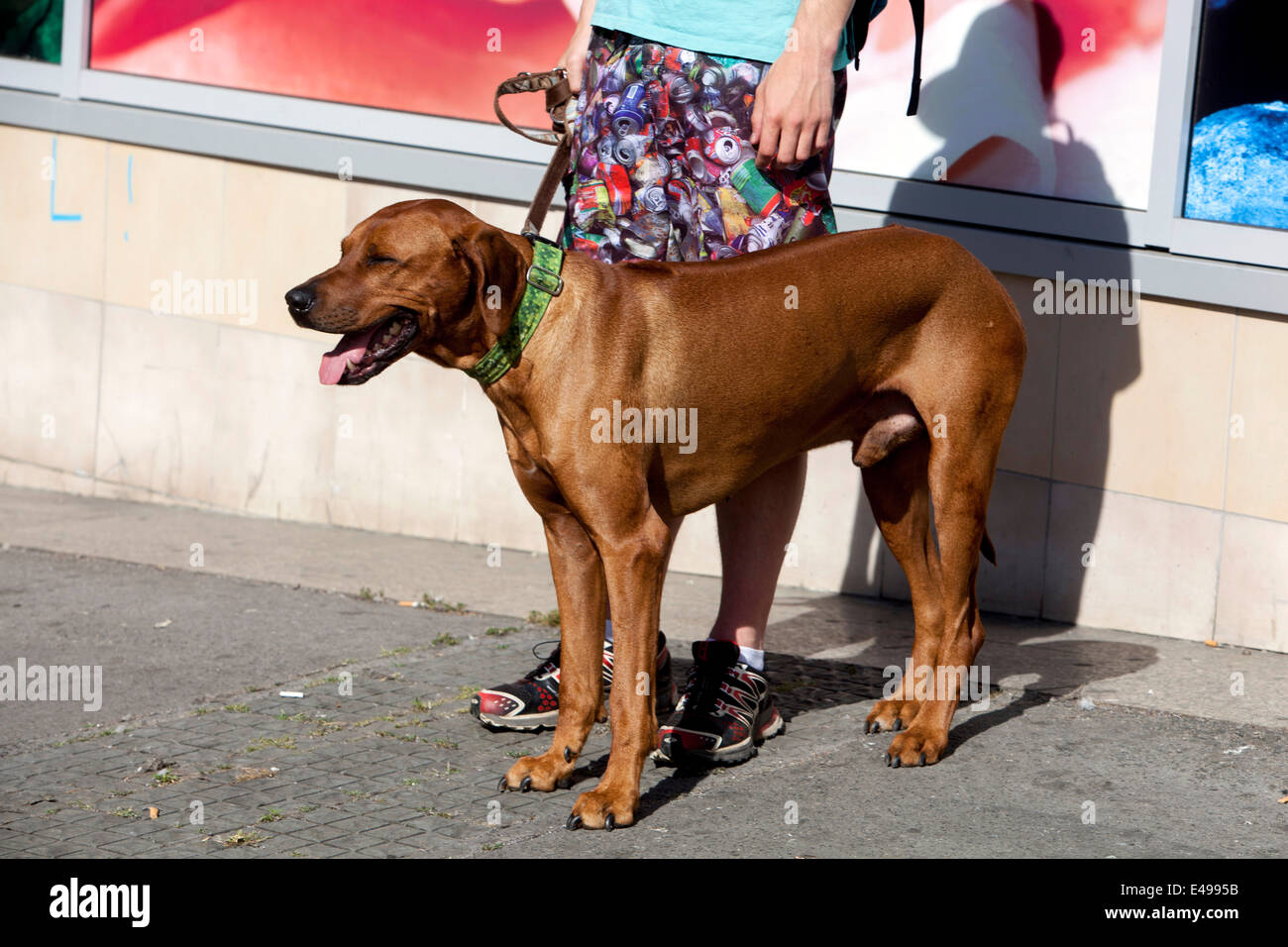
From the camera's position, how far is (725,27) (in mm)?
4133

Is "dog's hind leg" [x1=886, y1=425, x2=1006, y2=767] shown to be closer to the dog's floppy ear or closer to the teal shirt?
the teal shirt

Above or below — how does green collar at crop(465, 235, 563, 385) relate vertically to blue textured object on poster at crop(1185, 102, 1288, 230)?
below

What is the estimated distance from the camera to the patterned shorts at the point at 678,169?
13.5 feet

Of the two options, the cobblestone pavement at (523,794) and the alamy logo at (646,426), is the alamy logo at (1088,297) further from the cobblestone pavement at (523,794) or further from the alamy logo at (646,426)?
the alamy logo at (646,426)

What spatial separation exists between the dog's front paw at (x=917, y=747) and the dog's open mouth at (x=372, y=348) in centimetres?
163

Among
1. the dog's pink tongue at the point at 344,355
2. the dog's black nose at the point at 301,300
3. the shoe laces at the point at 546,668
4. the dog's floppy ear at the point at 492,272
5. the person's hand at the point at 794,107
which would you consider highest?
the person's hand at the point at 794,107

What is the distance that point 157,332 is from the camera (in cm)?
703

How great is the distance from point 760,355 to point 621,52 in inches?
38.7

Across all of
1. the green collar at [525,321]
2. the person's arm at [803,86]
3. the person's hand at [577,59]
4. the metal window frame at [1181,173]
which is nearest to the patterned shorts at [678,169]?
the person's arm at [803,86]

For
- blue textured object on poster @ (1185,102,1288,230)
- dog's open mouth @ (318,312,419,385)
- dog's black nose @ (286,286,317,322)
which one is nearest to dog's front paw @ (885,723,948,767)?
dog's open mouth @ (318,312,419,385)

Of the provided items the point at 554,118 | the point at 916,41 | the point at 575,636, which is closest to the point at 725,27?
the point at 554,118

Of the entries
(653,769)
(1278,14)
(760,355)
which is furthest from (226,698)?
(1278,14)

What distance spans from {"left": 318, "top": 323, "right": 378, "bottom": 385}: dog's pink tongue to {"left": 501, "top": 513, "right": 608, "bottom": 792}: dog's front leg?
0.66 metres
